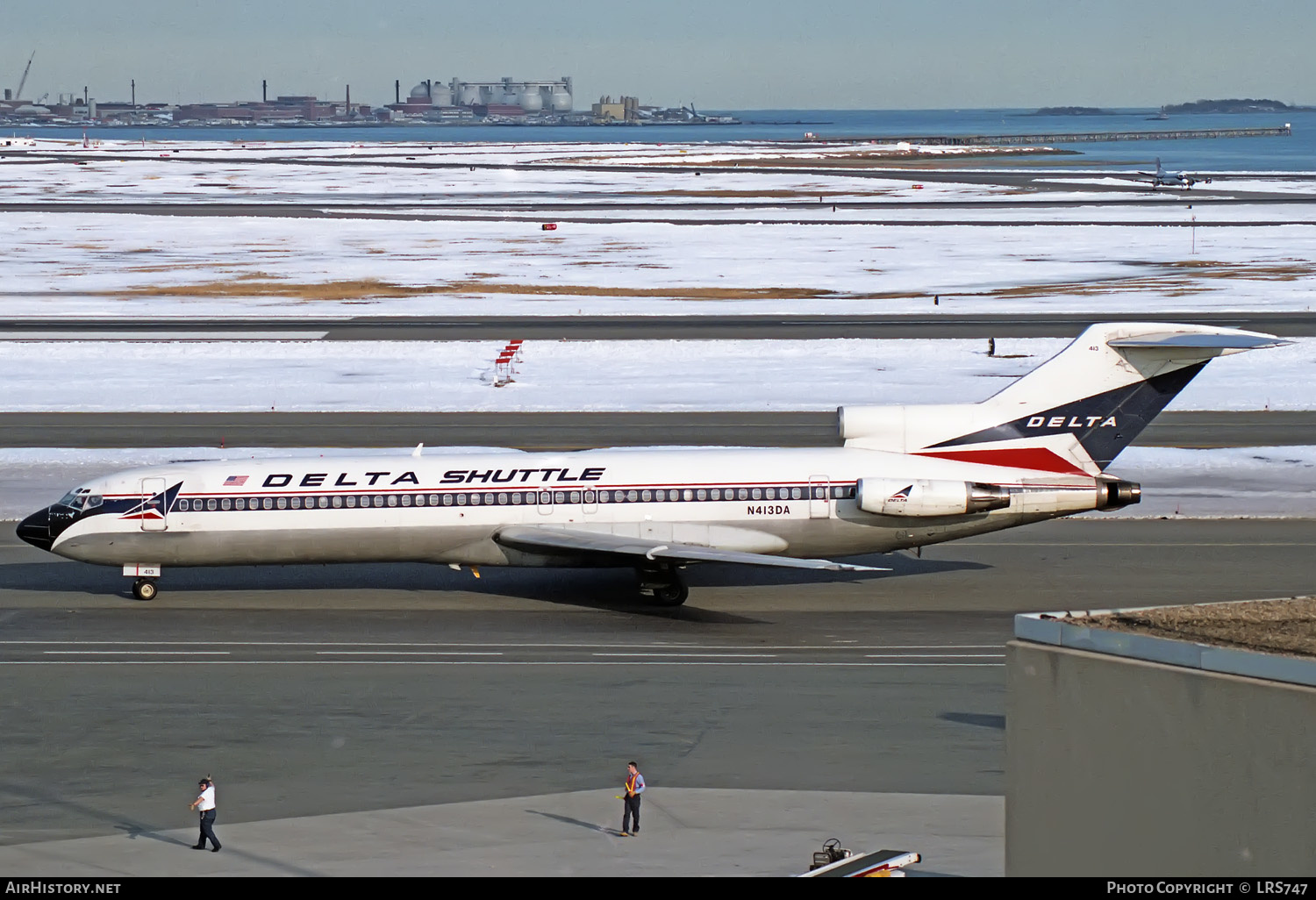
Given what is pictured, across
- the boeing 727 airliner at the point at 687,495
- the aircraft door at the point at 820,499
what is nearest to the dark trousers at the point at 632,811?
the boeing 727 airliner at the point at 687,495

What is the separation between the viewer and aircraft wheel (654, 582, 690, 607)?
33.5 metres

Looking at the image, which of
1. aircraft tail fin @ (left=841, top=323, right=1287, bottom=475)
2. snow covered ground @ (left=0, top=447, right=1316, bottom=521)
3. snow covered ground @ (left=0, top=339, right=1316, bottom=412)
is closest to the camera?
aircraft tail fin @ (left=841, top=323, right=1287, bottom=475)

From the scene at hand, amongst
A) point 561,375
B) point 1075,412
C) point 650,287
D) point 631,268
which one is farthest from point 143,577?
point 631,268

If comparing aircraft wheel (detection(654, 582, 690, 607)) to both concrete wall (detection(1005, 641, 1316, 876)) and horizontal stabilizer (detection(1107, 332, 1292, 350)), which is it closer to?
horizontal stabilizer (detection(1107, 332, 1292, 350))

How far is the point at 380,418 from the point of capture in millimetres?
53938

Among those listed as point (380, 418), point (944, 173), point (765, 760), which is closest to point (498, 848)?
point (765, 760)

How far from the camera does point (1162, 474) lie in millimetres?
45719

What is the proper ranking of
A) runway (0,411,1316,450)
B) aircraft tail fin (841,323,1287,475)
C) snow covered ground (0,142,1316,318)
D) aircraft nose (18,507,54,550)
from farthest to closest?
snow covered ground (0,142,1316,318) → runway (0,411,1316,450) → aircraft nose (18,507,54,550) → aircraft tail fin (841,323,1287,475)

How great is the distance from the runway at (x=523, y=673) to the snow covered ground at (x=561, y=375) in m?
17.8

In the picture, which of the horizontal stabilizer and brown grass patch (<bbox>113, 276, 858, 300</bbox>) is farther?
brown grass patch (<bbox>113, 276, 858, 300</bbox>)

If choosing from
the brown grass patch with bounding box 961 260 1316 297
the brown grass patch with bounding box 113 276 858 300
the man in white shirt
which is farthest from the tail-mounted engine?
the brown grass patch with bounding box 113 276 858 300

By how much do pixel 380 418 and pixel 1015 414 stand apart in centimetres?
2599

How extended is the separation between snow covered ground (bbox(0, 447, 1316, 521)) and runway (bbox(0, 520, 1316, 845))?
1.80 m

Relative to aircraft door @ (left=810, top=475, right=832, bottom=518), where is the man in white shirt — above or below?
below
